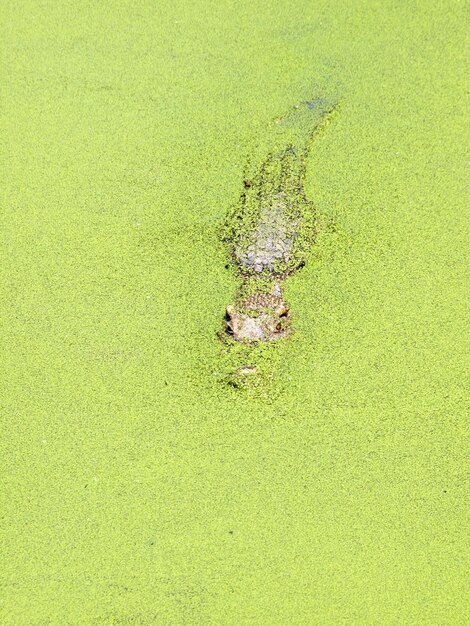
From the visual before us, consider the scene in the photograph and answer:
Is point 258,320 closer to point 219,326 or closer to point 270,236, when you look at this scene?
point 219,326

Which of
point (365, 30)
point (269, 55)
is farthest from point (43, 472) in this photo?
point (365, 30)

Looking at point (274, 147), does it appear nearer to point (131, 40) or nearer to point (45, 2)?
point (131, 40)

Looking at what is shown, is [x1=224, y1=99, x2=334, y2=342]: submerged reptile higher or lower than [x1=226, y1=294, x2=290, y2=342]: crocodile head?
higher

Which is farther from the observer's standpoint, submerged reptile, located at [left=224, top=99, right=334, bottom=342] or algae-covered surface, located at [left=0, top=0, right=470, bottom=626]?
submerged reptile, located at [left=224, top=99, right=334, bottom=342]

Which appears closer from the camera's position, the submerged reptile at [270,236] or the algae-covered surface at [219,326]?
the algae-covered surface at [219,326]

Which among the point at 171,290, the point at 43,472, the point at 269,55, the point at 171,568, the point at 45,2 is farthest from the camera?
the point at 45,2

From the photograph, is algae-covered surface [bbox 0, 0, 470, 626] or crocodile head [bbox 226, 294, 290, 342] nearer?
algae-covered surface [bbox 0, 0, 470, 626]
